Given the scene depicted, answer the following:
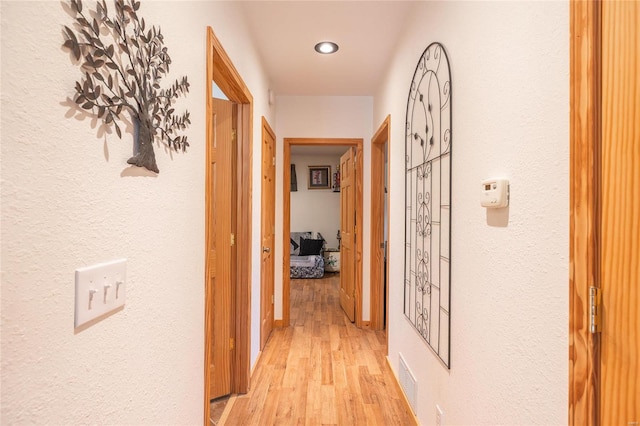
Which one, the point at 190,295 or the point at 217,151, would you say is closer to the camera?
the point at 190,295

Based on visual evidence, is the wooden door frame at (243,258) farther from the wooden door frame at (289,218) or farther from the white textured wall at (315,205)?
the white textured wall at (315,205)

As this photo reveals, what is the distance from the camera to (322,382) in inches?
104

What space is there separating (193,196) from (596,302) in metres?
1.29

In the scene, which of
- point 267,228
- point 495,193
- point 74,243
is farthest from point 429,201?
point 267,228

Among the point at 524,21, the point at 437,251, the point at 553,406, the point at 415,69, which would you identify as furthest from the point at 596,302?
the point at 415,69

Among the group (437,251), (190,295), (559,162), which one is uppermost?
(559,162)

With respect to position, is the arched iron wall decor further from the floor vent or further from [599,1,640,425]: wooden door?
[599,1,640,425]: wooden door

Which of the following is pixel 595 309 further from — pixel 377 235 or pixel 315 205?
pixel 315 205

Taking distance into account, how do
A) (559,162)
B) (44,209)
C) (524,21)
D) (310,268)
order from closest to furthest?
1. (44,209)
2. (559,162)
3. (524,21)
4. (310,268)

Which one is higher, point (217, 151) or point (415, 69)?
point (415, 69)

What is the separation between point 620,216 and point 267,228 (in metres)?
2.93

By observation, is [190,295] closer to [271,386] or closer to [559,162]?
[559,162]

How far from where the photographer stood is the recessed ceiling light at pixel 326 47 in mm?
2731

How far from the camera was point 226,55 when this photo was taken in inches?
73.7
